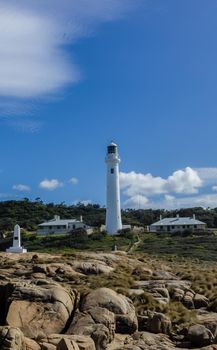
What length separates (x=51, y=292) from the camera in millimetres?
→ 20062

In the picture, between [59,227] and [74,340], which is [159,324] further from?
[59,227]

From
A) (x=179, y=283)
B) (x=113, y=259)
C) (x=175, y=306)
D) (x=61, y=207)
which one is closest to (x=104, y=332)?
(x=175, y=306)

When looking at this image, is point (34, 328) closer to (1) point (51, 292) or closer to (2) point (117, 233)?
(1) point (51, 292)

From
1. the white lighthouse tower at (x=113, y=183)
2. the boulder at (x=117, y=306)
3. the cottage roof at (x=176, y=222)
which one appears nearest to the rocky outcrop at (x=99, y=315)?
the boulder at (x=117, y=306)

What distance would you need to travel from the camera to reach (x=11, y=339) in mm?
15734

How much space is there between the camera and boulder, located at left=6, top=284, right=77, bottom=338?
18312 mm

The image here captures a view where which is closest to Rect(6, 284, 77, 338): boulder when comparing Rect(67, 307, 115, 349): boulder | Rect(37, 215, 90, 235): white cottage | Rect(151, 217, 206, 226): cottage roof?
Rect(67, 307, 115, 349): boulder

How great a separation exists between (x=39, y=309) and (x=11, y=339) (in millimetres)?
3411

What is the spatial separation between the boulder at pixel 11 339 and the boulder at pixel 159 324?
575 cm

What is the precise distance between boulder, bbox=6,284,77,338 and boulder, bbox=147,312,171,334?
114 inches

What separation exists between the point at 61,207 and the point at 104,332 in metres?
124

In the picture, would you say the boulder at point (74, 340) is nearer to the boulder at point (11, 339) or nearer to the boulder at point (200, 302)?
the boulder at point (11, 339)

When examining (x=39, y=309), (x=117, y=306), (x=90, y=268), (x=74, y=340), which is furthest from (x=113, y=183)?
(x=74, y=340)

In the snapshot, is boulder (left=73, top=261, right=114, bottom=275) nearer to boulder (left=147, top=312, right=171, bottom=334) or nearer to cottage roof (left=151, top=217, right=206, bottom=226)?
boulder (left=147, top=312, right=171, bottom=334)
